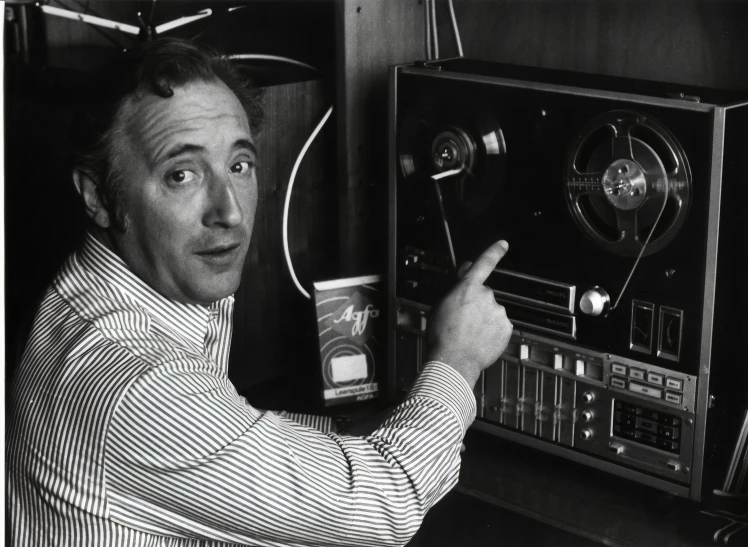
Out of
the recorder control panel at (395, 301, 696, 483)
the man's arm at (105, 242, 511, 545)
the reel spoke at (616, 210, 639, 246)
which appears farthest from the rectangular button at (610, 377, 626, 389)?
the man's arm at (105, 242, 511, 545)

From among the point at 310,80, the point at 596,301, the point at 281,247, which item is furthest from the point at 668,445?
the point at 310,80

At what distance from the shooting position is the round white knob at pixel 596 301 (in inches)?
57.5

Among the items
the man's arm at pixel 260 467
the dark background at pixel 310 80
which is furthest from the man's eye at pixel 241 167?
the dark background at pixel 310 80

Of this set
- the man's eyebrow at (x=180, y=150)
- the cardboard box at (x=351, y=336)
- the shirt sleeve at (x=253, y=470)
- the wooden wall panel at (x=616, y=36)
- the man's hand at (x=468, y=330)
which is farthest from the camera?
the cardboard box at (x=351, y=336)

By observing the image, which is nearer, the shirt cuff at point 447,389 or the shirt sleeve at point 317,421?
the shirt cuff at point 447,389

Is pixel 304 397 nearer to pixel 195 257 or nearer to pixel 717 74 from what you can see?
pixel 195 257

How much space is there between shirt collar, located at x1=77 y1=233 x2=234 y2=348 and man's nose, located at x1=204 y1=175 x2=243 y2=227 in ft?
0.41

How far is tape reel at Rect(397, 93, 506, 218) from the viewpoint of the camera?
156cm

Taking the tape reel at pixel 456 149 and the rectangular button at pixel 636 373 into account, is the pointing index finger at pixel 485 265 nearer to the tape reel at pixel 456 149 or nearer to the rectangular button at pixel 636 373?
the tape reel at pixel 456 149

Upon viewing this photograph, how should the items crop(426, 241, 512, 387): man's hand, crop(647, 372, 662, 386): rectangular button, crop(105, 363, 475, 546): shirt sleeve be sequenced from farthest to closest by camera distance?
1. crop(647, 372, 662, 386): rectangular button
2. crop(426, 241, 512, 387): man's hand
3. crop(105, 363, 475, 546): shirt sleeve

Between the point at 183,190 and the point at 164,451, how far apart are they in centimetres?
34

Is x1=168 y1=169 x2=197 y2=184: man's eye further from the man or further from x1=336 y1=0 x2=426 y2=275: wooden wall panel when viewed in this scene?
x1=336 y1=0 x2=426 y2=275: wooden wall panel

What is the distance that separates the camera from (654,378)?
1.43 m

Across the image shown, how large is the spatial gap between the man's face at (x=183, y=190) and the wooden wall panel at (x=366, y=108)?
0.63 meters
